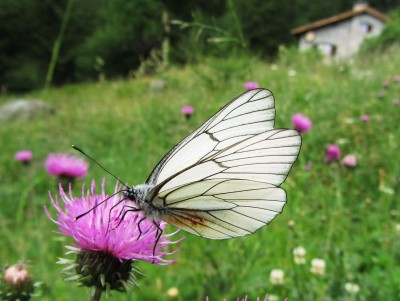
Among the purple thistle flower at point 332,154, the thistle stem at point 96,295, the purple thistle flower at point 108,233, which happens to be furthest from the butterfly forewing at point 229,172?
the purple thistle flower at point 332,154

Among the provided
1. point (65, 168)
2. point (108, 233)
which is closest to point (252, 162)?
point (108, 233)

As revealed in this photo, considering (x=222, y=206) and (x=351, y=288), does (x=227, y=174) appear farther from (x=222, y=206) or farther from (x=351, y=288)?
(x=351, y=288)

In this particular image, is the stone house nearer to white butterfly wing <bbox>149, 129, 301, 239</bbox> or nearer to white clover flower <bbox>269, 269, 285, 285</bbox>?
white clover flower <bbox>269, 269, 285, 285</bbox>

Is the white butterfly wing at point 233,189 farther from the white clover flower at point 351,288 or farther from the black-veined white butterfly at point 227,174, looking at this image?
the white clover flower at point 351,288

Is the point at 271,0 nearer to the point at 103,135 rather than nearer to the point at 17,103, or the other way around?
the point at 17,103

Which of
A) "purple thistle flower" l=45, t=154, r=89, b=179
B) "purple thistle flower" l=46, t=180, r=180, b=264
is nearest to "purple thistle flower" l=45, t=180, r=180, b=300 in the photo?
"purple thistle flower" l=46, t=180, r=180, b=264

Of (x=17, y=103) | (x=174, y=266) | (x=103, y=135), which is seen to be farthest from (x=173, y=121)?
(x=17, y=103)
